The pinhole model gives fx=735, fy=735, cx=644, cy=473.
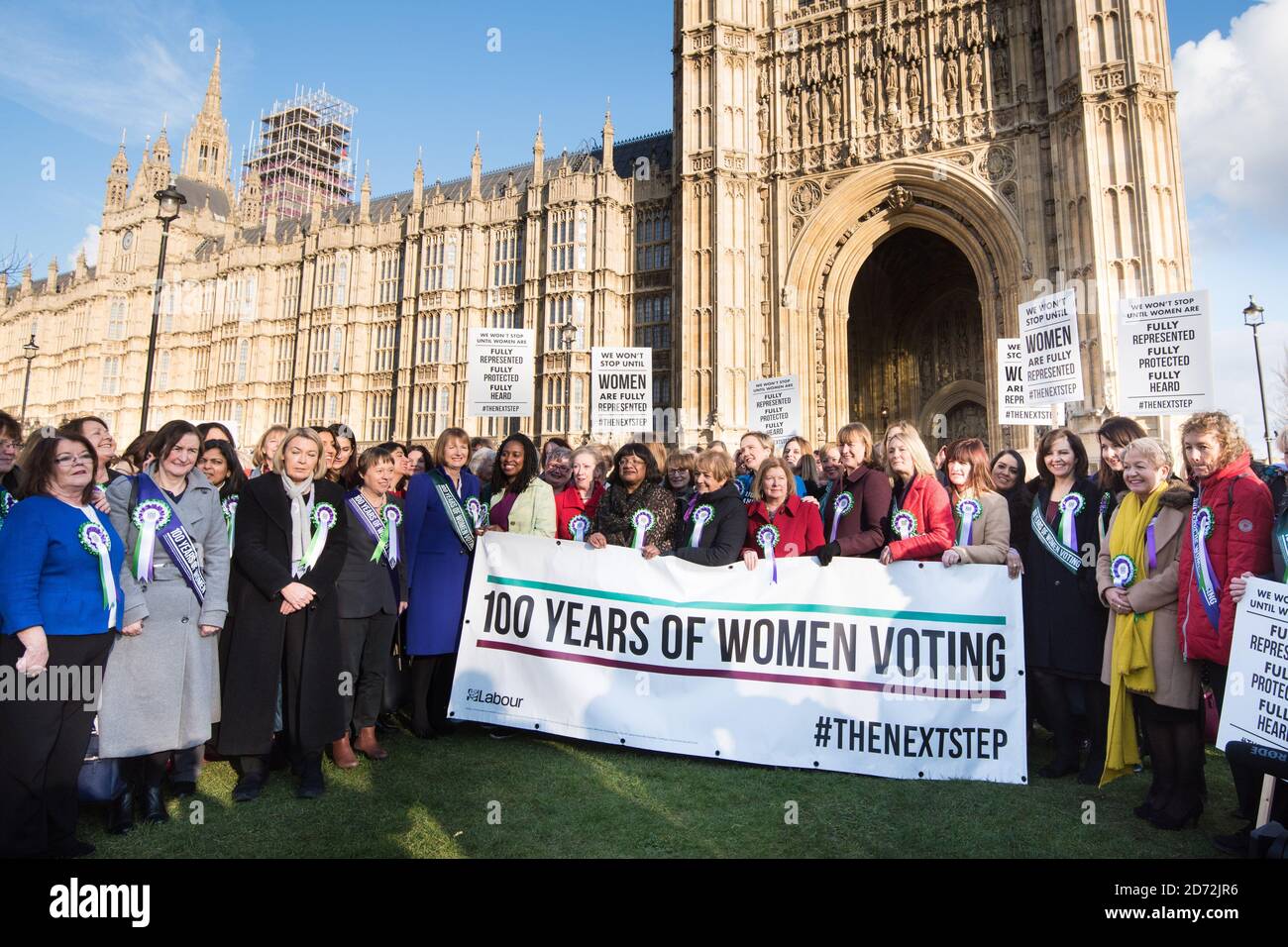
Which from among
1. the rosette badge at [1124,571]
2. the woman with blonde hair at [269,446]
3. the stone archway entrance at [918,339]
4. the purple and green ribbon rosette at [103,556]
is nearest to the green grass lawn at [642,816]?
the purple and green ribbon rosette at [103,556]

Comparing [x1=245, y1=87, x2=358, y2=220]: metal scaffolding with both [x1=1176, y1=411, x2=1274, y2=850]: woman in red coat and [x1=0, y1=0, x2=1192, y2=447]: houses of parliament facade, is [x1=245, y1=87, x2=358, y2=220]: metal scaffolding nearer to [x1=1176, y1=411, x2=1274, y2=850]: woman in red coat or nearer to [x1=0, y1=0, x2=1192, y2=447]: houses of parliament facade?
[x1=0, y1=0, x2=1192, y2=447]: houses of parliament facade

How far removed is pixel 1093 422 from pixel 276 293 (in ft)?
129

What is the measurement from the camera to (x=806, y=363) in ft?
72.2

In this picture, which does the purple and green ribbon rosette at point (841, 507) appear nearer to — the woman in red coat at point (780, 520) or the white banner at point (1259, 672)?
the woman in red coat at point (780, 520)

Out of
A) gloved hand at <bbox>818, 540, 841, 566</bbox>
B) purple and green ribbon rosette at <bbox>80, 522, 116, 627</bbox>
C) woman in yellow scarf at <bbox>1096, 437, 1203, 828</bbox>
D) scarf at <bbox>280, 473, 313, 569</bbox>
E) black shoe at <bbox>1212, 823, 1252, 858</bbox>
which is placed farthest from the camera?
gloved hand at <bbox>818, 540, 841, 566</bbox>

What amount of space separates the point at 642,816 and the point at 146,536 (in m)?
3.08

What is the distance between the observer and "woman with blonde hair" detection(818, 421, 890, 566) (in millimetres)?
5129

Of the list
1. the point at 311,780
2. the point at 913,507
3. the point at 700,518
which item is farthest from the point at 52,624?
the point at 913,507

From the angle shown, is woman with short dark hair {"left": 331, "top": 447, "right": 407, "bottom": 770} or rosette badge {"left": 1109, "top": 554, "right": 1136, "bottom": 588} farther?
woman with short dark hair {"left": 331, "top": 447, "right": 407, "bottom": 770}

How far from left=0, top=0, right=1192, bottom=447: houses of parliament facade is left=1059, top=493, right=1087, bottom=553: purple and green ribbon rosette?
14.3 m

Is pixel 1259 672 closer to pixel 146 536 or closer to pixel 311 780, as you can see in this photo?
pixel 311 780

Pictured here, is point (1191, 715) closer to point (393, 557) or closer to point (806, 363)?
point (393, 557)

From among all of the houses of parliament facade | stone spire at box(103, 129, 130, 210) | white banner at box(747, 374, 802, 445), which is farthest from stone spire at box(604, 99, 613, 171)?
stone spire at box(103, 129, 130, 210)
